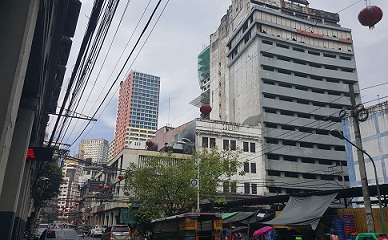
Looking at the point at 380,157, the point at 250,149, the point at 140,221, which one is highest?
the point at 250,149

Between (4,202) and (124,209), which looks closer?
(4,202)

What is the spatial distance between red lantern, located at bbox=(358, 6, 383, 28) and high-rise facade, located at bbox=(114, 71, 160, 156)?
132011mm

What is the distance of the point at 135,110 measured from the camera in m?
152

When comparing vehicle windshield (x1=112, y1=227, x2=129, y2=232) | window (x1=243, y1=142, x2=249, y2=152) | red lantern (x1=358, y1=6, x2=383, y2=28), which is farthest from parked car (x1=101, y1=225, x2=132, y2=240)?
window (x1=243, y1=142, x2=249, y2=152)

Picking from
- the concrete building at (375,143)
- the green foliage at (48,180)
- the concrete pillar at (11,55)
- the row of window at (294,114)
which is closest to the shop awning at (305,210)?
the concrete building at (375,143)

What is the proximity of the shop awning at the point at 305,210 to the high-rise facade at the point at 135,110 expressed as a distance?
123 metres

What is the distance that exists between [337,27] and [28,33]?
242ft

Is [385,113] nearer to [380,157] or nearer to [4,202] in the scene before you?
[380,157]

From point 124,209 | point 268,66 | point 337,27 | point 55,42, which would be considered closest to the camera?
point 55,42

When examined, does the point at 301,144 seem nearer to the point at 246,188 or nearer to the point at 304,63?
the point at 304,63

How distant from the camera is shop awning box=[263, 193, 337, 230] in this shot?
17.7m

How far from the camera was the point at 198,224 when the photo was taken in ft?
58.9

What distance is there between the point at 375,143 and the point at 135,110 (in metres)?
128

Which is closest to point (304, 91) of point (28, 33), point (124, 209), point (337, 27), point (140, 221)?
point (337, 27)
